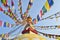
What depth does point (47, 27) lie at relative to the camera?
2367mm

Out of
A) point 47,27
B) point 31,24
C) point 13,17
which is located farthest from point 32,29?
point 13,17

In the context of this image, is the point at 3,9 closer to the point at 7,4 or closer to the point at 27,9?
the point at 7,4

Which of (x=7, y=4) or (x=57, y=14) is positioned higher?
(x=7, y=4)

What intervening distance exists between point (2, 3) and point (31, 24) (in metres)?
0.62

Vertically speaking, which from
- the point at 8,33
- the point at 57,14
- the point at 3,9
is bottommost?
the point at 8,33

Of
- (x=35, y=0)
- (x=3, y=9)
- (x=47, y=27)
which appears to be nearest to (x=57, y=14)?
(x=47, y=27)

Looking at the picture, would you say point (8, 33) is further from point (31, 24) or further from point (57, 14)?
point (57, 14)

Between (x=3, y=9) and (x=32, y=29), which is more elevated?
(x=3, y=9)

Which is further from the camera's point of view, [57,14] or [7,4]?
[7,4]

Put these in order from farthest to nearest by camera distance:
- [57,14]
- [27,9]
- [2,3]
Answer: [2,3] < [27,9] < [57,14]

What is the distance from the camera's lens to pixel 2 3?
8.82ft

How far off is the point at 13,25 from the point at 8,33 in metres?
0.15

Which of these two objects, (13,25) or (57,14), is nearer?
(57,14)

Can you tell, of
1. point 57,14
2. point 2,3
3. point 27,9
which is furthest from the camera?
point 2,3
